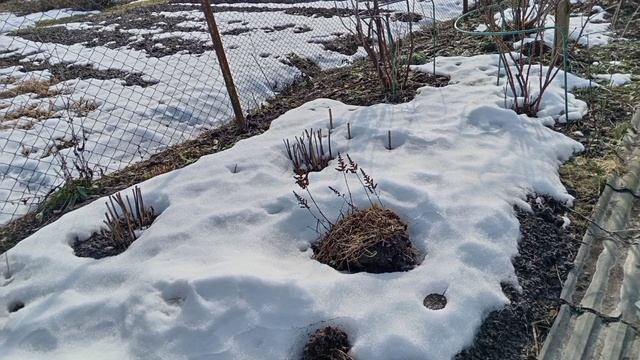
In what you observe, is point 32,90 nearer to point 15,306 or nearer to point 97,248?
point 97,248

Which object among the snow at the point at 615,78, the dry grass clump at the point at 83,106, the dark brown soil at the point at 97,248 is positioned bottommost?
the snow at the point at 615,78

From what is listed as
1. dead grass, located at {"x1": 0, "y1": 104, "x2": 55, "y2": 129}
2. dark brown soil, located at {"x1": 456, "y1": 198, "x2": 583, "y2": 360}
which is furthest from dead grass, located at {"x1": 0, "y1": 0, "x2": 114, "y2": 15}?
dark brown soil, located at {"x1": 456, "y1": 198, "x2": 583, "y2": 360}

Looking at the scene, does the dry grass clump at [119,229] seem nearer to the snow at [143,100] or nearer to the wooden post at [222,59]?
the snow at [143,100]

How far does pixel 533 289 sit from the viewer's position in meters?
2.24

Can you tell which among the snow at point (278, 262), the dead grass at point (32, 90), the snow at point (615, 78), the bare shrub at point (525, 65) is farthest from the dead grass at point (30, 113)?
the snow at point (615, 78)

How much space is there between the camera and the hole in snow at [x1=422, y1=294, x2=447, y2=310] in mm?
2086

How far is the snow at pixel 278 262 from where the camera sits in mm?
2000

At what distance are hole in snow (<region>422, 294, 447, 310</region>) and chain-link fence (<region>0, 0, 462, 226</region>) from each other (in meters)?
2.52

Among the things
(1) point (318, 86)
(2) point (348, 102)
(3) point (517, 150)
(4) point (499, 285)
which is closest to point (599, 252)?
(4) point (499, 285)

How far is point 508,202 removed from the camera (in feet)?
8.82

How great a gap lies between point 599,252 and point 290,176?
5.71 ft

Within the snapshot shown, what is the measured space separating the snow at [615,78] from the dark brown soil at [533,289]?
2086 millimetres

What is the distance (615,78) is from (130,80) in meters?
4.89

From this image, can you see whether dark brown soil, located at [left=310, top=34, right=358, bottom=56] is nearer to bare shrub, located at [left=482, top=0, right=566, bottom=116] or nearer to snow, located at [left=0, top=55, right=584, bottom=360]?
bare shrub, located at [left=482, top=0, right=566, bottom=116]
